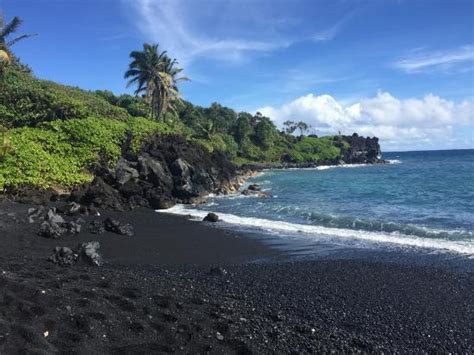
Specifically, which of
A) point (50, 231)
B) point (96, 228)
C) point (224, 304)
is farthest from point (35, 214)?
point (224, 304)

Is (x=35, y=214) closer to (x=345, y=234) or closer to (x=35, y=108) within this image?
(x=345, y=234)

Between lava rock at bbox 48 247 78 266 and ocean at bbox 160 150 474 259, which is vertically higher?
lava rock at bbox 48 247 78 266

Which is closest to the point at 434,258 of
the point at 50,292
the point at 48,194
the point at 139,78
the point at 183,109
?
the point at 50,292

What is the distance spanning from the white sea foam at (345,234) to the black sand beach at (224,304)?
426 centimetres

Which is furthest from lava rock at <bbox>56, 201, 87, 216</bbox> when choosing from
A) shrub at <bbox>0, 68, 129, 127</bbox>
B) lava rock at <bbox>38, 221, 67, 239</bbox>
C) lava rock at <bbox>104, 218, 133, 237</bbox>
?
shrub at <bbox>0, 68, 129, 127</bbox>

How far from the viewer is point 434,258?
16109 millimetres

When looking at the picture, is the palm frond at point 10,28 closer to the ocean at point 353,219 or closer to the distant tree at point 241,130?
the ocean at point 353,219

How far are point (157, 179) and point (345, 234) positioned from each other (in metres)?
16.3

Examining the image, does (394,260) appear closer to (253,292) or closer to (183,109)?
(253,292)

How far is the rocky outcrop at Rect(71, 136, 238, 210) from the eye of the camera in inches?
1049

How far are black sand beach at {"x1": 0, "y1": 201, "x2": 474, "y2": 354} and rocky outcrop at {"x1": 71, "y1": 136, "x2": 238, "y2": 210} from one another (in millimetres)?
10518

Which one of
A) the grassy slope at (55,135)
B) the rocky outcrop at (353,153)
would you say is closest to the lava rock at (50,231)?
the grassy slope at (55,135)

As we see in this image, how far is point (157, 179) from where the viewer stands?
32.7 meters

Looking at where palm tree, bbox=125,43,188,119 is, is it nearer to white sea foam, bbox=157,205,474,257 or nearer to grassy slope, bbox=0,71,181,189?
grassy slope, bbox=0,71,181,189
